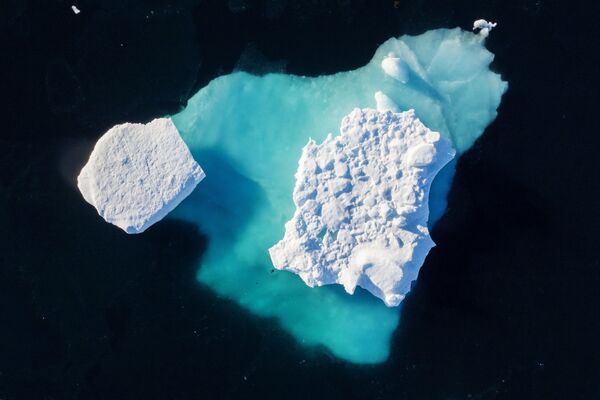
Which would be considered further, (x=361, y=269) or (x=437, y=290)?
(x=437, y=290)

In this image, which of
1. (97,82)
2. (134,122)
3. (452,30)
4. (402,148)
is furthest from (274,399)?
(452,30)

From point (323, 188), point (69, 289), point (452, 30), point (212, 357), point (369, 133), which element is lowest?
point (212, 357)

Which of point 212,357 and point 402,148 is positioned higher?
point 402,148

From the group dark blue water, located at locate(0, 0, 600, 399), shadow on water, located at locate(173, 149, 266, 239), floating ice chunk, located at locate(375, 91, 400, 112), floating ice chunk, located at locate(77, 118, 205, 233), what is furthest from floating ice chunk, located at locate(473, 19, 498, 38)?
floating ice chunk, located at locate(77, 118, 205, 233)

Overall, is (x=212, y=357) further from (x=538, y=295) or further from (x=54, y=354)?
(x=538, y=295)

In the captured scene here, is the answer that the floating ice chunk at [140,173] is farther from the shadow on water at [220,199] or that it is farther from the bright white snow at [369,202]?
the bright white snow at [369,202]

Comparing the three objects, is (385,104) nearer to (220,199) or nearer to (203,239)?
(220,199)
